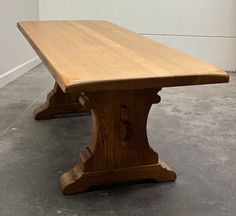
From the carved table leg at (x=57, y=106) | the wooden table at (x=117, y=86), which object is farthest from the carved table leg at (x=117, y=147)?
the carved table leg at (x=57, y=106)

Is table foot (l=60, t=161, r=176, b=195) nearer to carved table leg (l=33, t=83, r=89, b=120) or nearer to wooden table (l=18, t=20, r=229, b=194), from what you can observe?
wooden table (l=18, t=20, r=229, b=194)

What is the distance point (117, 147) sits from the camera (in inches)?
63.7

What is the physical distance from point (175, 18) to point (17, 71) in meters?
1.69

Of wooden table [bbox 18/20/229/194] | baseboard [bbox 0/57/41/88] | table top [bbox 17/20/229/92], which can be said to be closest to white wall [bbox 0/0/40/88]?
baseboard [bbox 0/57/41/88]

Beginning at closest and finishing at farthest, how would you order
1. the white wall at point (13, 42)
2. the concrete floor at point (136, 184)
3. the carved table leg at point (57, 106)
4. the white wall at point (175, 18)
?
1. the concrete floor at point (136, 184)
2. the carved table leg at point (57, 106)
3. the white wall at point (13, 42)
4. the white wall at point (175, 18)

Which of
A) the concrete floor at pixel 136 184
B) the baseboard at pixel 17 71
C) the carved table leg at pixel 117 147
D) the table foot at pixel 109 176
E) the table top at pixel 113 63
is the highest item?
the table top at pixel 113 63

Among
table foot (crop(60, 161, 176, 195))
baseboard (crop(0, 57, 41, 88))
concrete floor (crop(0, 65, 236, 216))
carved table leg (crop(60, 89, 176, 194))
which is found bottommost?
baseboard (crop(0, 57, 41, 88))

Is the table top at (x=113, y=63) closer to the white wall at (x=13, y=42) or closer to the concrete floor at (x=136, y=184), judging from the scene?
the concrete floor at (x=136, y=184)

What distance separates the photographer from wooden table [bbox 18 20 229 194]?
4.12 feet

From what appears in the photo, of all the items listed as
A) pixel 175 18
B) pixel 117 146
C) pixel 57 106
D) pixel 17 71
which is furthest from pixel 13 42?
pixel 117 146

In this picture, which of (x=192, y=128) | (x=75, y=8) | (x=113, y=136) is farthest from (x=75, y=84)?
(x=75, y=8)

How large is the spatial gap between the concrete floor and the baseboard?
0.76 feet

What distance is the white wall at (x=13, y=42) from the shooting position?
3.12 metres

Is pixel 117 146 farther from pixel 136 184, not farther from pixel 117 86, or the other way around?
pixel 117 86
